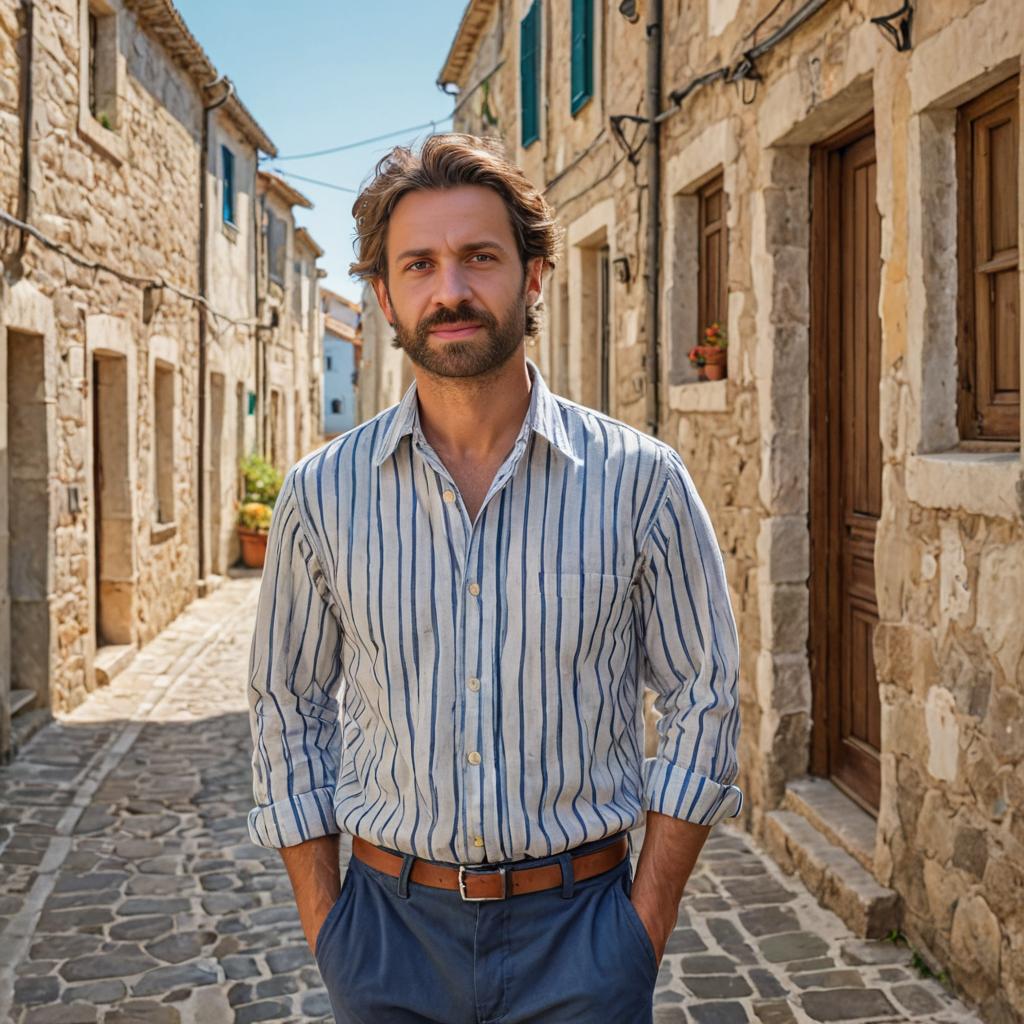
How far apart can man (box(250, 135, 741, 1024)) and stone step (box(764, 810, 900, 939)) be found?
8.78 ft

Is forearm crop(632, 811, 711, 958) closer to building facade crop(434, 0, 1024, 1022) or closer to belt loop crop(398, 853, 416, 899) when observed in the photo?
belt loop crop(398, 853, 416, 899)

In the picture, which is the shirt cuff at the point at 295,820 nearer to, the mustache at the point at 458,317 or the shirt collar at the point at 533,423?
the shirt collar at the point at 533,423

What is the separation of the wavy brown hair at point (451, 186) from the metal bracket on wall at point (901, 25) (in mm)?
2472

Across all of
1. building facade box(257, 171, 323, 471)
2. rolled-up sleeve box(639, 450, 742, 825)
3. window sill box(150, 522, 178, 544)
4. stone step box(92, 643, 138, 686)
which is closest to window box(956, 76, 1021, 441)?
rolled-up sleeve box(639, 450, 742, 825)

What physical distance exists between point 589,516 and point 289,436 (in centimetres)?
1956

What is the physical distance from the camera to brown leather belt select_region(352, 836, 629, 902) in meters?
1.87

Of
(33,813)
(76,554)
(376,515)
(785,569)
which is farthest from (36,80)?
(376,515)

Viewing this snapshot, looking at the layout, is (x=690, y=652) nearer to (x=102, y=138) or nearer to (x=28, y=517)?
(x=28, y=517)

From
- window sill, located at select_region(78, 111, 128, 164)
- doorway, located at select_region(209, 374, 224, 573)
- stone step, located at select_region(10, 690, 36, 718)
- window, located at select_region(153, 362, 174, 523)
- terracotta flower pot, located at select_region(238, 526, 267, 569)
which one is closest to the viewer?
stone step, located at select_region(10, 690, 36, 718)

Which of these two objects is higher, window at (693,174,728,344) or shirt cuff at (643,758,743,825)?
window at (693,174,728,344)

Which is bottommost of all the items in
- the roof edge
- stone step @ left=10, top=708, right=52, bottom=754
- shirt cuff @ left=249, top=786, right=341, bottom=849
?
stone step @ left=10, top=708, right=52, bottom=754

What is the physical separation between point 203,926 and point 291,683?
2.97 metres

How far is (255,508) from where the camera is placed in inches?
622

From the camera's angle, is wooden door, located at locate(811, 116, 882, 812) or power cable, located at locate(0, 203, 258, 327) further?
power cable, located at locate(0, 203, 258, 327)
